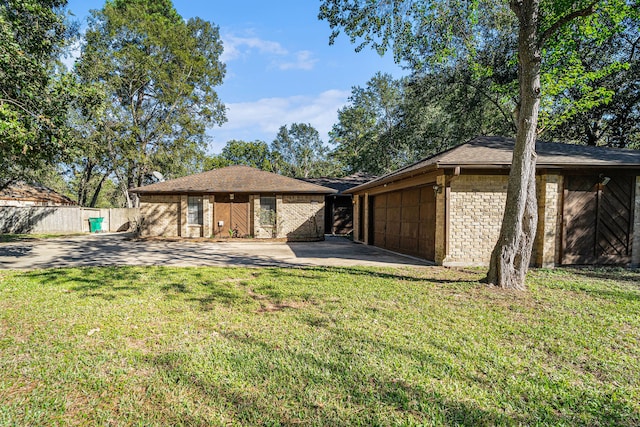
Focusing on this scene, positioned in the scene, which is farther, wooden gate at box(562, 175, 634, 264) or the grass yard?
wooden gate at box(562, 175, 634, 264)

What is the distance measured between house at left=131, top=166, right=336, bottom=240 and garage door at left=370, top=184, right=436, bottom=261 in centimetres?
387

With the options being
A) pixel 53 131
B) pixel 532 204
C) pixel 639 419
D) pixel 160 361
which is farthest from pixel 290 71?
pixel 639 419

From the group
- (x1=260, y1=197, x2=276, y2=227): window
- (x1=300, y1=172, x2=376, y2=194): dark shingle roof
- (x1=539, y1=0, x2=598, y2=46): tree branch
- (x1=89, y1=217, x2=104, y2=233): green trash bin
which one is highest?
(x1=539, y1=0, x2=598, y2=46): tree branch

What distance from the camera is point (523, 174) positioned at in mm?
5621

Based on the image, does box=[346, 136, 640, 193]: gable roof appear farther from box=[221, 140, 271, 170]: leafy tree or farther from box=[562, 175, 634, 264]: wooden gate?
box=[221, 140, 271, 170]: leafy tree

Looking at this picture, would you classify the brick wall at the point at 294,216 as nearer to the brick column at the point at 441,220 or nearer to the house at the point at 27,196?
the brick column at the point at 441,220

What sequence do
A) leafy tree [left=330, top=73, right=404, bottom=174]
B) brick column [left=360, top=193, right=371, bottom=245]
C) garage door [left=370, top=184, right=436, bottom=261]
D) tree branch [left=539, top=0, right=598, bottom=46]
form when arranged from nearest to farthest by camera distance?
tree branch [left=539, top=0, right=598, bottom=46] → garage door [left=370, top=184, right=436, bottom=261] → brick column [left=360, top=193, right=371, bottom=245] → leafy tree [left=330, top=73, right=404, bottom=174]

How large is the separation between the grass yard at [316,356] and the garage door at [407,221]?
3614 mm

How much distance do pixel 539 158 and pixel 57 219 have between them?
85.6 ft

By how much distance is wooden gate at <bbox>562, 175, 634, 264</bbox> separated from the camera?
8203 mm

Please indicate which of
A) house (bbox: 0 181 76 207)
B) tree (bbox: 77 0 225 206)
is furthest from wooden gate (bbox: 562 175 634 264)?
house (bbox: 0 181 76 207)

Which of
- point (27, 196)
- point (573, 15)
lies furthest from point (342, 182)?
point (27, 196)

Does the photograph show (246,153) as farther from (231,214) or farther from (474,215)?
(474,215)

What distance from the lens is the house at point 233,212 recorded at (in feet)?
52.1
